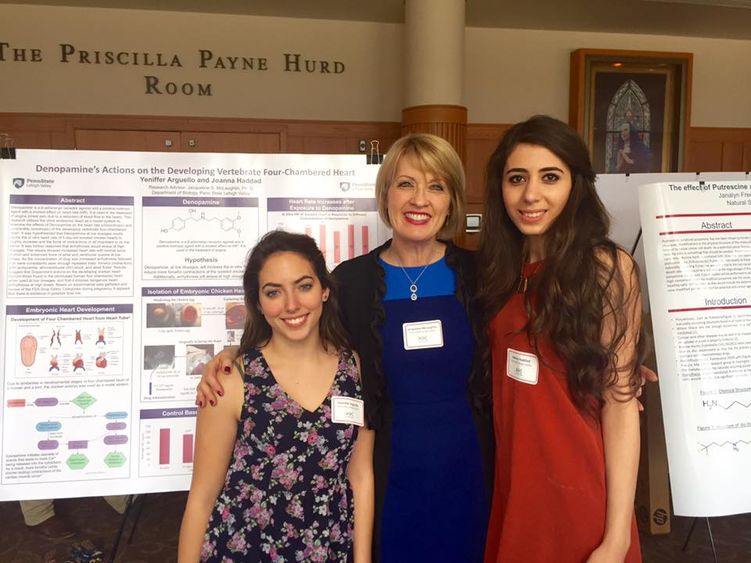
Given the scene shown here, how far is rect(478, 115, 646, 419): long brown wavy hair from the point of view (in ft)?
4.23

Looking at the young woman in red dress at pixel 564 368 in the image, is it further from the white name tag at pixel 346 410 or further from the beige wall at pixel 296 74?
the beige wall at pixel 296 74

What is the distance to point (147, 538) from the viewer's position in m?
3.00

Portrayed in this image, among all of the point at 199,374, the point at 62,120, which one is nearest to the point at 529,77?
the point at 62,120

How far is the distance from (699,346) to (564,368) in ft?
3.15

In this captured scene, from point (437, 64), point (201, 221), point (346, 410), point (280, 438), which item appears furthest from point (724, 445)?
point (437, 64)

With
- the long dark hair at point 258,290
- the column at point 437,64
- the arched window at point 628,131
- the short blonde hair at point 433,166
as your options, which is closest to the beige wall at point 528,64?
the arched window at point 628,131

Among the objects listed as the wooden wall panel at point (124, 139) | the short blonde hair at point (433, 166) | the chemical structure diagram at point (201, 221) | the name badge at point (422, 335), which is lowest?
the name badge at point (422, 335)

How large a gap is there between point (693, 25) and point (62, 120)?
660cm

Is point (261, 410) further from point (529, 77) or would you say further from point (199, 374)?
point (529, 77)

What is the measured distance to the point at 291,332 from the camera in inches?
54.3

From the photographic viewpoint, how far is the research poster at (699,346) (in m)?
1.97

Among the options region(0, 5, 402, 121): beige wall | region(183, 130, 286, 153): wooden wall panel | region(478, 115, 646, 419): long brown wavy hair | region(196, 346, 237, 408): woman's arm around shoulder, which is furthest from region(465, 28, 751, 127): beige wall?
region(196, 346, 237, 408): woman's arm around shoulder

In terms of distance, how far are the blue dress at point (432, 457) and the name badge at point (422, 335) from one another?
1 cm

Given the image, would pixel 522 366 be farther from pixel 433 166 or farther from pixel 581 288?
pixel 433 166
